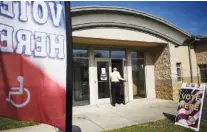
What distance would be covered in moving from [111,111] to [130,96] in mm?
3316

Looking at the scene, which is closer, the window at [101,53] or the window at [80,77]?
the window at [80,77]

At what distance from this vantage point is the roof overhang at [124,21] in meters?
9.26

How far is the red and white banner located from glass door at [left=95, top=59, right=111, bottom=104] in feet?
27.5

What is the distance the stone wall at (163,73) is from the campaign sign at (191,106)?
5105 mm

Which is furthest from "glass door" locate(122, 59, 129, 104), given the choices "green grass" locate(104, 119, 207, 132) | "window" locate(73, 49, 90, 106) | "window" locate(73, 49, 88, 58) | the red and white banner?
the red and white banner

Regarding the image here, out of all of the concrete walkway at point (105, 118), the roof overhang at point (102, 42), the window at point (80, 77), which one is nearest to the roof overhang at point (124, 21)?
the roof overhang at point (102, 42)

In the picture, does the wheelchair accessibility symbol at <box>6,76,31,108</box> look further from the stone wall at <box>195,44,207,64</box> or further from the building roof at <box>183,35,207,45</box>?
the stone wall at <box>195,44,207,64</box>

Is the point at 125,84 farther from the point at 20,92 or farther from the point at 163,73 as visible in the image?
the point at 20,92

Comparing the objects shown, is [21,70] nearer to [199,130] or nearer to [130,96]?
[199,130]

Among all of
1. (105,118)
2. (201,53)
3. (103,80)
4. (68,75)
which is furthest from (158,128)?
(201,53)

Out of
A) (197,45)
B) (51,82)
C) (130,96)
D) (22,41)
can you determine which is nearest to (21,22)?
(22,41)

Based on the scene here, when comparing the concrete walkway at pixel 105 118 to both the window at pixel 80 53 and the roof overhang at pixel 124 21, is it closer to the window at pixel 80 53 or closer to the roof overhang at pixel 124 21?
the window at pixel 80 53

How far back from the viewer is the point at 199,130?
622 centimetres

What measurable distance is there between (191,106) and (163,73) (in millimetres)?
6087
